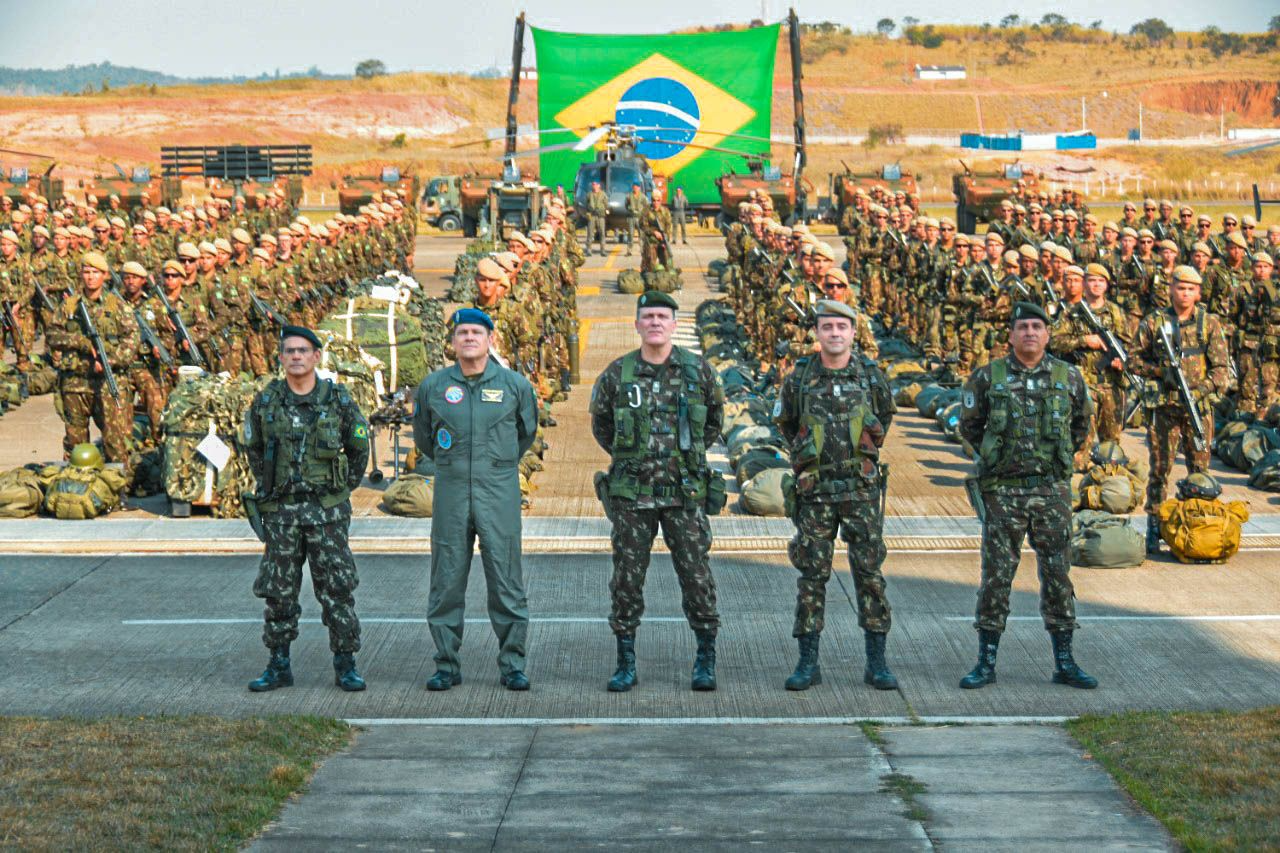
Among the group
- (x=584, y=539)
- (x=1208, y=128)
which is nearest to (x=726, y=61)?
(x=584, y=539)

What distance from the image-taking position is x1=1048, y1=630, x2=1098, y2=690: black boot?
823 centimetres

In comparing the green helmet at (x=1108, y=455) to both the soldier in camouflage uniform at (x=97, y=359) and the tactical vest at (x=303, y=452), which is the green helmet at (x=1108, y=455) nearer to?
the tactical vest at (x=303, y=452)

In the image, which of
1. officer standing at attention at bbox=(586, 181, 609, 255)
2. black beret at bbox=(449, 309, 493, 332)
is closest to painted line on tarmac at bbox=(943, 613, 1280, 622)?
black beret at bbox=(449, 309, 493, 332)

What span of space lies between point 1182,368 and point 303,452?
20.6 feet

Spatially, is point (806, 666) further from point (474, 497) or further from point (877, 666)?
point (474, 497)

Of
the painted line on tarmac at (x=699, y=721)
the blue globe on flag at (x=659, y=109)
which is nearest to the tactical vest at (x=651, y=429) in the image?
the painted line on tarmac at (x=699, y=721)

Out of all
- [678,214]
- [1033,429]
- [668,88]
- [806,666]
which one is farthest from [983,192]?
[806,666]

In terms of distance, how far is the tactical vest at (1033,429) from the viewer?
830 centimetres

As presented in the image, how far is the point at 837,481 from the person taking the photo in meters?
8.20

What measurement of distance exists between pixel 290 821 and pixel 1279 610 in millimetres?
5941

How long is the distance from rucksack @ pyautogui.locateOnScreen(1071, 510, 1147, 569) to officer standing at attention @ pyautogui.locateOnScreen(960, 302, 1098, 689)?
Answer: 2.68m

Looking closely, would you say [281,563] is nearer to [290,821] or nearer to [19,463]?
[290,821]

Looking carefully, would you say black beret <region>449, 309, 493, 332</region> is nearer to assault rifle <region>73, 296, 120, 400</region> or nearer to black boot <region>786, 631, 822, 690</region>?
black boot <region>786, 631, 822, 690</region>

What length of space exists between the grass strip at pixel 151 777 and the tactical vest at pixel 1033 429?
3.21 meters
